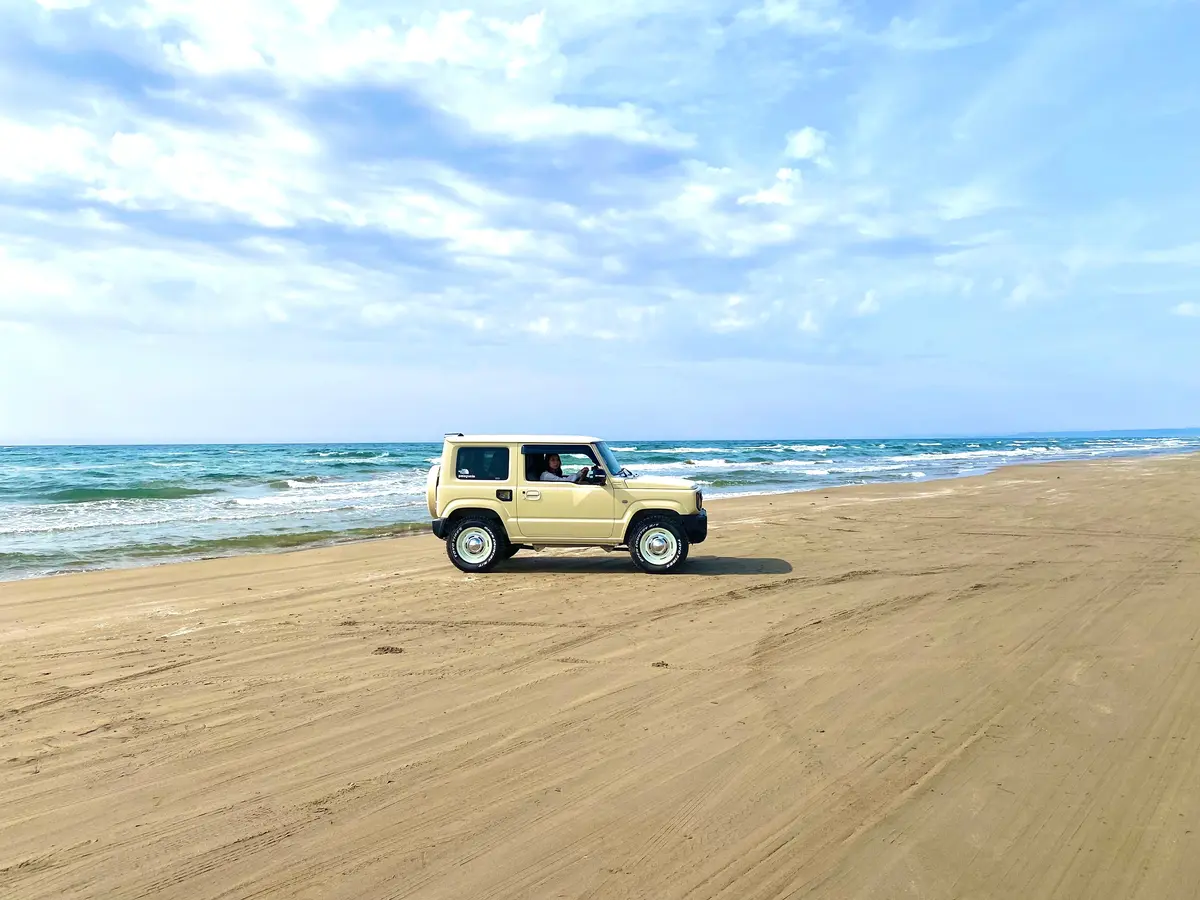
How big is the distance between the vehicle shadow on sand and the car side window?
1387 millimetres

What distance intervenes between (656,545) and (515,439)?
2360 millimetres

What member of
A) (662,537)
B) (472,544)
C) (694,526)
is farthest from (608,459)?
(472,544)

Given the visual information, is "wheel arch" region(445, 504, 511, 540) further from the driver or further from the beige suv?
the driver

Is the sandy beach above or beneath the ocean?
beneath

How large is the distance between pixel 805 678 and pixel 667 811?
7.73 feet

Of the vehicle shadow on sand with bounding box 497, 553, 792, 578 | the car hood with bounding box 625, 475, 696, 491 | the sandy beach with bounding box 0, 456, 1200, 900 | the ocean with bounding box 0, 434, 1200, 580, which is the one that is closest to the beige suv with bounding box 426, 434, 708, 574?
the car hood with bounding box 625, 475, 696, 491

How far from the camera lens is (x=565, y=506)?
1062 cm

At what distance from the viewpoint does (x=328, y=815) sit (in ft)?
13.0

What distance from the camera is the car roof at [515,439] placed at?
34.8 feet

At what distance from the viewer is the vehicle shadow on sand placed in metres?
10.7

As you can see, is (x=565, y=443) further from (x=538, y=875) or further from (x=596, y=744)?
(x=538, y=875)

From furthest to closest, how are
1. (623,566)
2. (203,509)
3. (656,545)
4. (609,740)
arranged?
(203,509), (623,566), (656,545), (609,740)

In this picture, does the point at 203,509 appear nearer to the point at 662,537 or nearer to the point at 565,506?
the point at 565,506

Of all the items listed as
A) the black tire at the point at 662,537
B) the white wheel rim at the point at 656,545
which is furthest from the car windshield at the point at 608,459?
the white wheel rim at the point at 656,545
